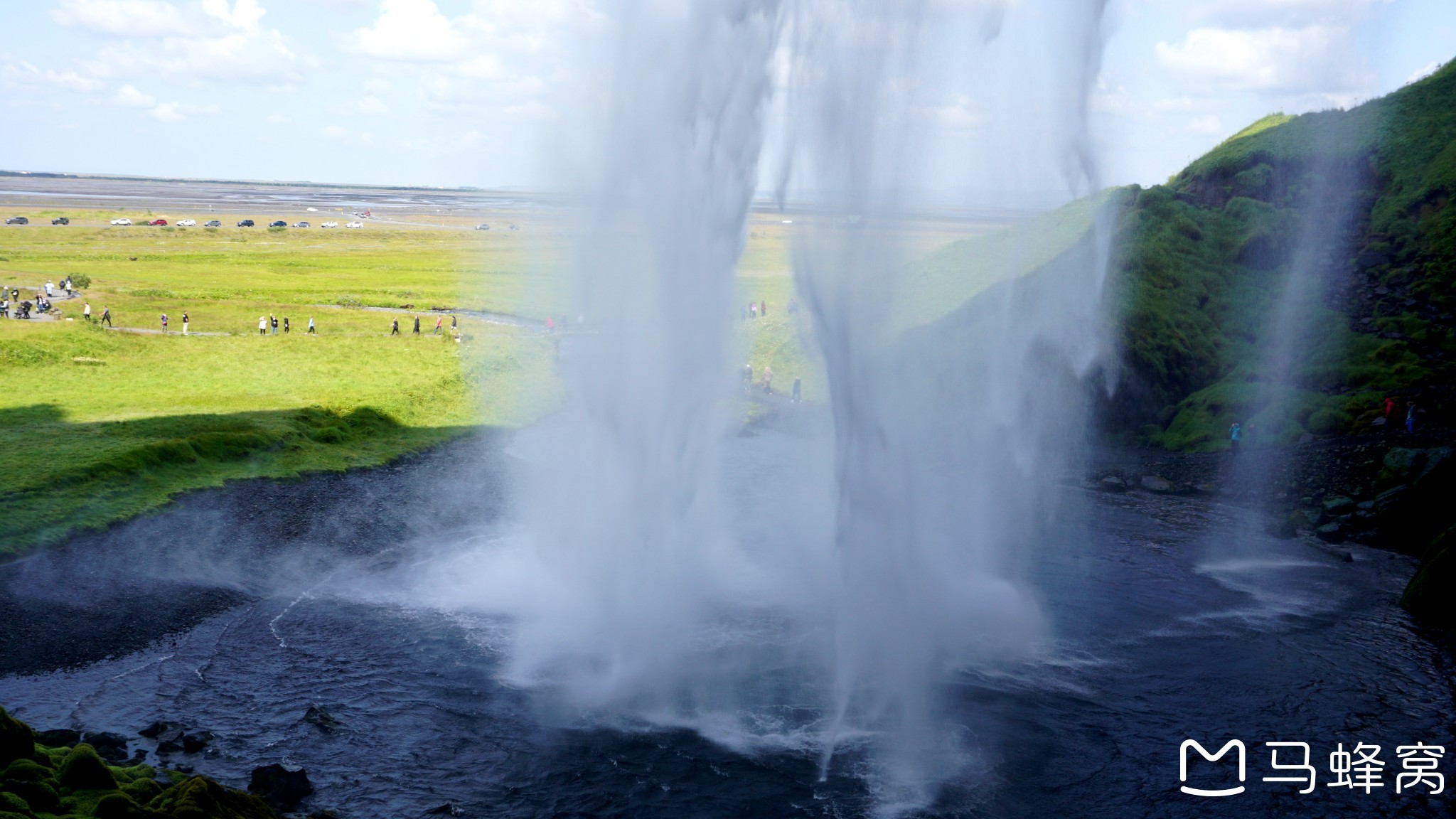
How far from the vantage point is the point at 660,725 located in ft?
77.2

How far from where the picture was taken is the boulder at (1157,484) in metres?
47.5

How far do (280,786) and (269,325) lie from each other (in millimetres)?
61295

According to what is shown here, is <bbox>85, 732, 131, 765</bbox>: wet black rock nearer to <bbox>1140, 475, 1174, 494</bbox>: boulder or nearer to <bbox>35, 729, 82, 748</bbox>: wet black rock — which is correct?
<bbox>35, 729, 82, 748</bbox>: wet black rock

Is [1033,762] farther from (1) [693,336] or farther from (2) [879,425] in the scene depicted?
(1) [693,336]

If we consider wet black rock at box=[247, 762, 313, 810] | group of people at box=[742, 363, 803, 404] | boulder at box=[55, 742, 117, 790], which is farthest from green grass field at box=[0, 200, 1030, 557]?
boulder at box=[55, 742, 117, 790]

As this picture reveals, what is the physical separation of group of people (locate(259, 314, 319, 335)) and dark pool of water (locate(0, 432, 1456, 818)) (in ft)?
125

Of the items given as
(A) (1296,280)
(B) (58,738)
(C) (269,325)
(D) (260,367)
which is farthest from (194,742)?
(A) (1296,280)

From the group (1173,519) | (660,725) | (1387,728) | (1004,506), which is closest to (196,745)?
(660,725)

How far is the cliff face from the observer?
53.7 m

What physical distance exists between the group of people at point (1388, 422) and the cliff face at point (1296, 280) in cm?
70

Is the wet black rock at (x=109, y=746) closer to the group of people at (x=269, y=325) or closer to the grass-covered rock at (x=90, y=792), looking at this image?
the grass-covered rock at (x=90, y=792)

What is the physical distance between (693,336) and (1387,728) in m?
19.8

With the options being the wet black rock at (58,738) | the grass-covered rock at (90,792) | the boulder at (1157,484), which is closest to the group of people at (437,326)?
the boulder at (1157,484)

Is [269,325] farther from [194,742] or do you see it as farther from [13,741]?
[13,741]
